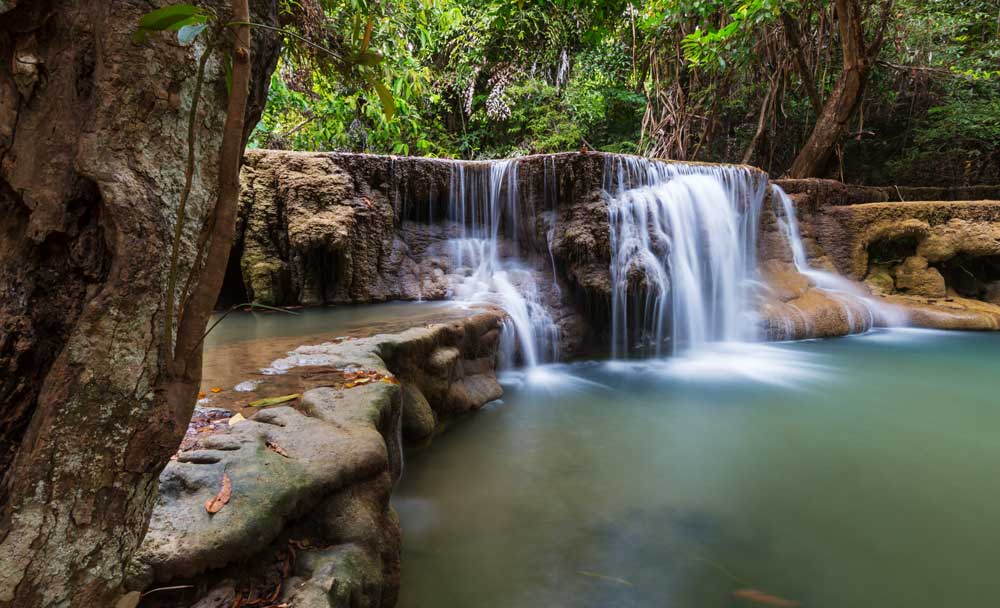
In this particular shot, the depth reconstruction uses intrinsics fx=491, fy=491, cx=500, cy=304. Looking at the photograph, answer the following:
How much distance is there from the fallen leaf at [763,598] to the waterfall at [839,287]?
712 centimetres

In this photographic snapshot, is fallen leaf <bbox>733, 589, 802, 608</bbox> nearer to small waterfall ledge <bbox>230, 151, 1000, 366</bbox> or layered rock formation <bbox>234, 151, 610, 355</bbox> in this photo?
small waterfall ledge <bbox>230, 151, 1000, 366</bbox>

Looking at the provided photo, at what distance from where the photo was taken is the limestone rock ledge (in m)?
1.55

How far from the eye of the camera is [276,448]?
212 cm

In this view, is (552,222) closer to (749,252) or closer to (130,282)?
(749,252)

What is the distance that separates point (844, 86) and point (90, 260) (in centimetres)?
1267

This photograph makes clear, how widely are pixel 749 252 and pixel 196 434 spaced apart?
8738 mm

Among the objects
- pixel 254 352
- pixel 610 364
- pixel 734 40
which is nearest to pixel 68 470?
pixel 254 352

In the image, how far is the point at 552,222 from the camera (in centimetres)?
728

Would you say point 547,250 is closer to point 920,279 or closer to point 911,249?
point 920,279

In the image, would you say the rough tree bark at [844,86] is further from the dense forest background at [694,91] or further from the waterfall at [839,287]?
the waterfall at [839,287]

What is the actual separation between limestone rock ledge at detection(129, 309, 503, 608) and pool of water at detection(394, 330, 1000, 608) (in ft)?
2.07

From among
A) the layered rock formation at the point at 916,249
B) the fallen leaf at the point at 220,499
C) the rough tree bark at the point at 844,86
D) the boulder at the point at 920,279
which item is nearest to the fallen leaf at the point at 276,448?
the fallen leaf at the point at 220,499

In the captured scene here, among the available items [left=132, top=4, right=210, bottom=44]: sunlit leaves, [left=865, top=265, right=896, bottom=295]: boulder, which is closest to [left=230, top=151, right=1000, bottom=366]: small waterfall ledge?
[left=865, top=265, right=896, bottom=295]: boulder

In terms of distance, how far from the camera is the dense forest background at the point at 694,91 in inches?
385
